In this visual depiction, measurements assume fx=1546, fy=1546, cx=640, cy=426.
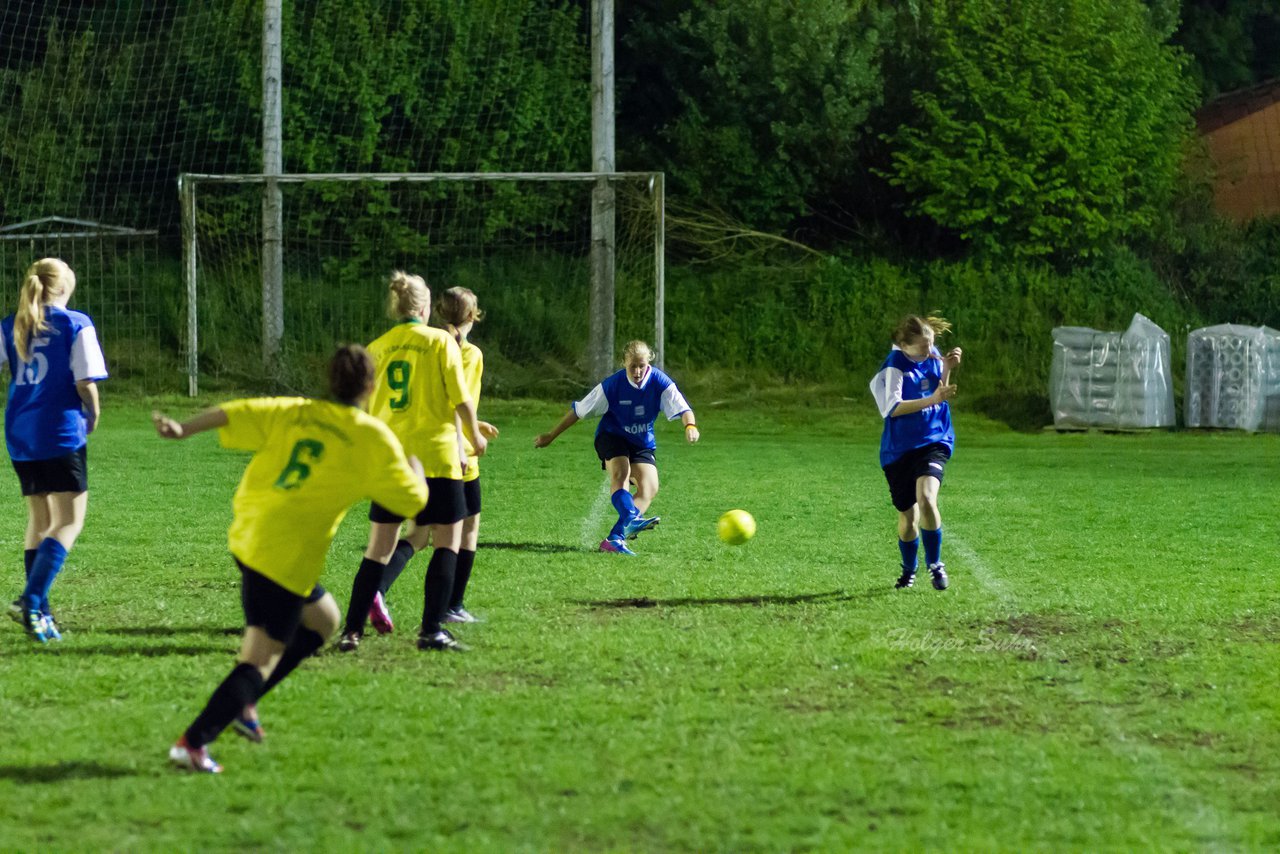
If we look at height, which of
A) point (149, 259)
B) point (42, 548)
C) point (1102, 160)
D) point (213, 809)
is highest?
point (1102, 160)

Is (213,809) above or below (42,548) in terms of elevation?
below

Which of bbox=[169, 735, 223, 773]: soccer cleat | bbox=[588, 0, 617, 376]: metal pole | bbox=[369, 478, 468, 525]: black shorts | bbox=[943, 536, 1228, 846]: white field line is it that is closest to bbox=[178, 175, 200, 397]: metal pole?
bbox=[588, 0, 617, 376]: metal pole

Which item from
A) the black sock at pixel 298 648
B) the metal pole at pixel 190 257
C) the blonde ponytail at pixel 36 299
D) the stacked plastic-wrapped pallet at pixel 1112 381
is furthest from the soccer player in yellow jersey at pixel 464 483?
the stacked plastic-wrapped pallet at pixel 1112 381

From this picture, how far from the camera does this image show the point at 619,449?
10.5 meters

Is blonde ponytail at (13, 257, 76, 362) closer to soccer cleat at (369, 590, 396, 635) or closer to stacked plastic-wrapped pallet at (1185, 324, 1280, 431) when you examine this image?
soccer cleat at (369, 590, 396, 635)

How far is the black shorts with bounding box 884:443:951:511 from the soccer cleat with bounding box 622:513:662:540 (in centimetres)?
204

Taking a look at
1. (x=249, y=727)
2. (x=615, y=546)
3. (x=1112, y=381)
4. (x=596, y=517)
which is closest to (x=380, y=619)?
(x=249, y=727)

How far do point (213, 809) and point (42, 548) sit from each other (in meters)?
2.88

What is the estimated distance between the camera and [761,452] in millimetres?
17125

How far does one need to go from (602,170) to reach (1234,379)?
901 centimetres

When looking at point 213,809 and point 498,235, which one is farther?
point 498,235

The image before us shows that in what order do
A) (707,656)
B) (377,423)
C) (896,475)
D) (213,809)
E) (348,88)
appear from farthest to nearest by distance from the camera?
(348,88), (896,475), (707,656), (377,423), (213,809)

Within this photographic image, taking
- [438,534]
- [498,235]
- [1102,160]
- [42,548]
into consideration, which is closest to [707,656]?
[438,534]

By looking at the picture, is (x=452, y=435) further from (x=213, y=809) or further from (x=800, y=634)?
(x=213, y=809)
